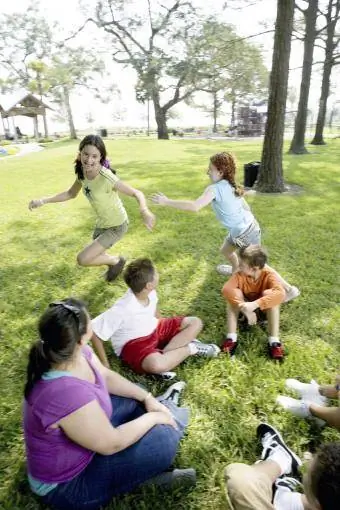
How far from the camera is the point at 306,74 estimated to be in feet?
47.2

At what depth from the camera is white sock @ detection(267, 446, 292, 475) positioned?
2056mm

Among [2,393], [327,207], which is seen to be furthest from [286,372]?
[327,207]

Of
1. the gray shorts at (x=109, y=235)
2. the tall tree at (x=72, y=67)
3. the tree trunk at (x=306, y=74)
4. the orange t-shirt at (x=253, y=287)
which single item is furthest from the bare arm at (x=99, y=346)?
the tall tree at (x=72, y=67)

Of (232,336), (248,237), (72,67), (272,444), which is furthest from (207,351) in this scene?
(72,67)

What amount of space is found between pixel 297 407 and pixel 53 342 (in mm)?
1729

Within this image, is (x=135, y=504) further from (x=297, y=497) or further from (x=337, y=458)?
(x=337, y=458)

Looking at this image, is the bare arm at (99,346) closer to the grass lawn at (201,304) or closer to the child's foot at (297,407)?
the grass lawn at (201,304)

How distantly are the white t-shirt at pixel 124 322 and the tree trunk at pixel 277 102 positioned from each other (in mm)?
6240

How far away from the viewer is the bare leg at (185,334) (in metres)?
3.05

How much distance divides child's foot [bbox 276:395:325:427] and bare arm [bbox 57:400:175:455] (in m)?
1.18

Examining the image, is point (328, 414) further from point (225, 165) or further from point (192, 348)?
point (225, 165)

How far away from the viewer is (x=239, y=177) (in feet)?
33.6

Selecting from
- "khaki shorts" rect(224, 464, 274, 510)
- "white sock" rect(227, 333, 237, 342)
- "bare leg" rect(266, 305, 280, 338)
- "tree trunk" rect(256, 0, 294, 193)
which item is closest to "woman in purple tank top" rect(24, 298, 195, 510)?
"khaki shorts" rect(224, 464, 274, 510)

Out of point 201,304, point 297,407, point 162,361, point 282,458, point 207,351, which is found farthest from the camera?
point 201,304
